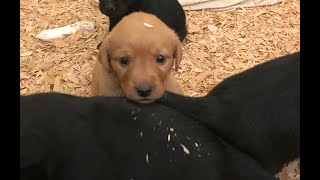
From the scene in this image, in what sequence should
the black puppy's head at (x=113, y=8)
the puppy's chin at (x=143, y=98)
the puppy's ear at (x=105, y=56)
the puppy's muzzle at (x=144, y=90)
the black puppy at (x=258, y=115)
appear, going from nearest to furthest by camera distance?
1. the black puppy at (x=258, y=115)
2. the puppy's chin at (x=143, y=98)
3. the puppy's muzzle at (x=144, y=90)
4. the puppy's ear at (x=105, y=56)
5. the black puppy's head at (x=113, y=8)

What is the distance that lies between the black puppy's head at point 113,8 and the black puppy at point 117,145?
2053 mm

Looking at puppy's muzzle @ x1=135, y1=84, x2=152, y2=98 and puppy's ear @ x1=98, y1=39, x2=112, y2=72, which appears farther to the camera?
puppy's ear @ x1=98, y1=39, x2=112, y2=72

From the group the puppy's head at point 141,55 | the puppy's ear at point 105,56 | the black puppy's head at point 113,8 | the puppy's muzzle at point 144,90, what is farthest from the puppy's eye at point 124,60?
the black puppy's head at point 113,8

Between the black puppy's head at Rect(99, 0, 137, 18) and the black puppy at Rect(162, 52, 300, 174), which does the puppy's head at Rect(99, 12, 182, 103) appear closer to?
the black puppy at Rect(162, 52, 300, 174)

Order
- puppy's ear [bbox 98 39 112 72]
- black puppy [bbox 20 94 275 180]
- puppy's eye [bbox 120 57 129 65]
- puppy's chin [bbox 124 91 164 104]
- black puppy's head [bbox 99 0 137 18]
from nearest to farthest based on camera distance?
black puppy [bbox 20 94 275 180], puppy's chin [bbox 124 91 164 104], puppy's eye [bbox 120 57 129 65], puppy's ear [bbox 98 39 112 72], black puppy's head [bbox 99 0 137 18]

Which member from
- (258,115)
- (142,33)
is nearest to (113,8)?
(142,33)

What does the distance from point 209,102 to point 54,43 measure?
2.35 meters

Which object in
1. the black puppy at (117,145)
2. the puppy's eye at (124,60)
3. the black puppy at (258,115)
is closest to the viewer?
the black puppy at (117,145)

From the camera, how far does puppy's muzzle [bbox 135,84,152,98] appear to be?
2.59m

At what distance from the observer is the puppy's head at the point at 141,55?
2.67 meters

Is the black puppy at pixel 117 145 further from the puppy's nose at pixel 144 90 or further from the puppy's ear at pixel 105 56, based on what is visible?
the puppy's ear at pixel 105 56

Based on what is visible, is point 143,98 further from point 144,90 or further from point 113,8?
point 113,8

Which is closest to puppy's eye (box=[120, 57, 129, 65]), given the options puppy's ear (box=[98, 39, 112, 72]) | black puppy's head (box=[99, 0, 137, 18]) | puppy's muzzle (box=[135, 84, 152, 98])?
puppy's ear (box=[98, 39, 112, 72])
